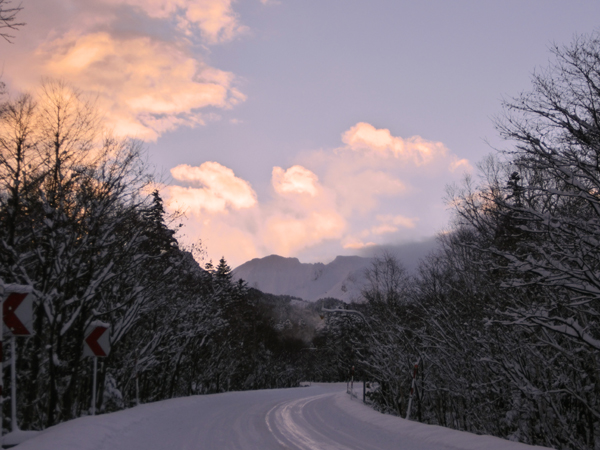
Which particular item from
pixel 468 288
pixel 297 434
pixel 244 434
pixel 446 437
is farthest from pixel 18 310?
pixel 468 288

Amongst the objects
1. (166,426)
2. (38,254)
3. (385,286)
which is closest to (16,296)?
(38,254)

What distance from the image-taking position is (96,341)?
12.1m

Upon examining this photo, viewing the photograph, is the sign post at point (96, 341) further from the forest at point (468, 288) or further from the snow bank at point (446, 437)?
the snow bank at point (446, 437)

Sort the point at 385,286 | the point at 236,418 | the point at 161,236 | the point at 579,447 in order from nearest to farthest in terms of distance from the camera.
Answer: the point at 579,447 → the point at 236,418 → the point at 161,236 → the point at 385,286

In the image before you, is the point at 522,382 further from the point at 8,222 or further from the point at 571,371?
the point at 8,222

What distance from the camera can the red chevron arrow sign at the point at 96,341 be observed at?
12043mm

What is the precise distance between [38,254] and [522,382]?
1303 cm

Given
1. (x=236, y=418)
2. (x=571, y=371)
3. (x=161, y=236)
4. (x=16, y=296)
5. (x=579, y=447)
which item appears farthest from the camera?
(x=161, y=236)

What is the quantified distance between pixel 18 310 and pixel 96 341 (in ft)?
14.3

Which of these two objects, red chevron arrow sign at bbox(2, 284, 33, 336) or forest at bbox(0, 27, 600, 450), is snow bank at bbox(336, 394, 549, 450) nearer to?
forest at bbox(0, 27, 600, 450)

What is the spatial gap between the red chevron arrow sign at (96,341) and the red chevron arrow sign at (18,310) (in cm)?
406

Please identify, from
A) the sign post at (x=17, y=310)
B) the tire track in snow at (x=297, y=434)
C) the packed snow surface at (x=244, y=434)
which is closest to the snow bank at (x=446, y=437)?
the packed snow surface at (x=244, y=434)

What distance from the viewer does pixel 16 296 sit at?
809 centimetres

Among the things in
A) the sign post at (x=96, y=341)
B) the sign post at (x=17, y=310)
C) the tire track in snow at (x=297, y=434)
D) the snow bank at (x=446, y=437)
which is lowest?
the tire track in snow at (x=297, y=434)
